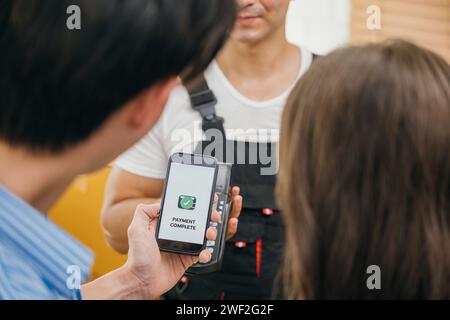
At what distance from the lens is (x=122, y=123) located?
642 mm

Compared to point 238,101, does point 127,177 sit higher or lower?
lower

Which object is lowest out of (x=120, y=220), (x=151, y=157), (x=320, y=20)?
(x=120, y=220)

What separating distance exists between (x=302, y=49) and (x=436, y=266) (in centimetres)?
84

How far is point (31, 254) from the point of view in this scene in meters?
0.63

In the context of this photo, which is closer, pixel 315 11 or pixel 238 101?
pixel 238 101

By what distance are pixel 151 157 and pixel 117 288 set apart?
413mm

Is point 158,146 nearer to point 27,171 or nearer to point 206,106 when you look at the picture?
point 206,106

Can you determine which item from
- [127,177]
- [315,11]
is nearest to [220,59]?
[127,177]

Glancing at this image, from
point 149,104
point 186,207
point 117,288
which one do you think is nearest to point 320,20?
point 186,207

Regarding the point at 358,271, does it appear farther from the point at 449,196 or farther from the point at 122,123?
the point at 122,123

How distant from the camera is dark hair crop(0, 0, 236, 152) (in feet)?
1.93

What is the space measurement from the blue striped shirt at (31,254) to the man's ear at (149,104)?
133 mm

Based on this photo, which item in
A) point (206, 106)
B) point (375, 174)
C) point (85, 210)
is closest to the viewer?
point (375, 174)

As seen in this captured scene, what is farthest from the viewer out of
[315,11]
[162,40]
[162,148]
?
[315,11]
